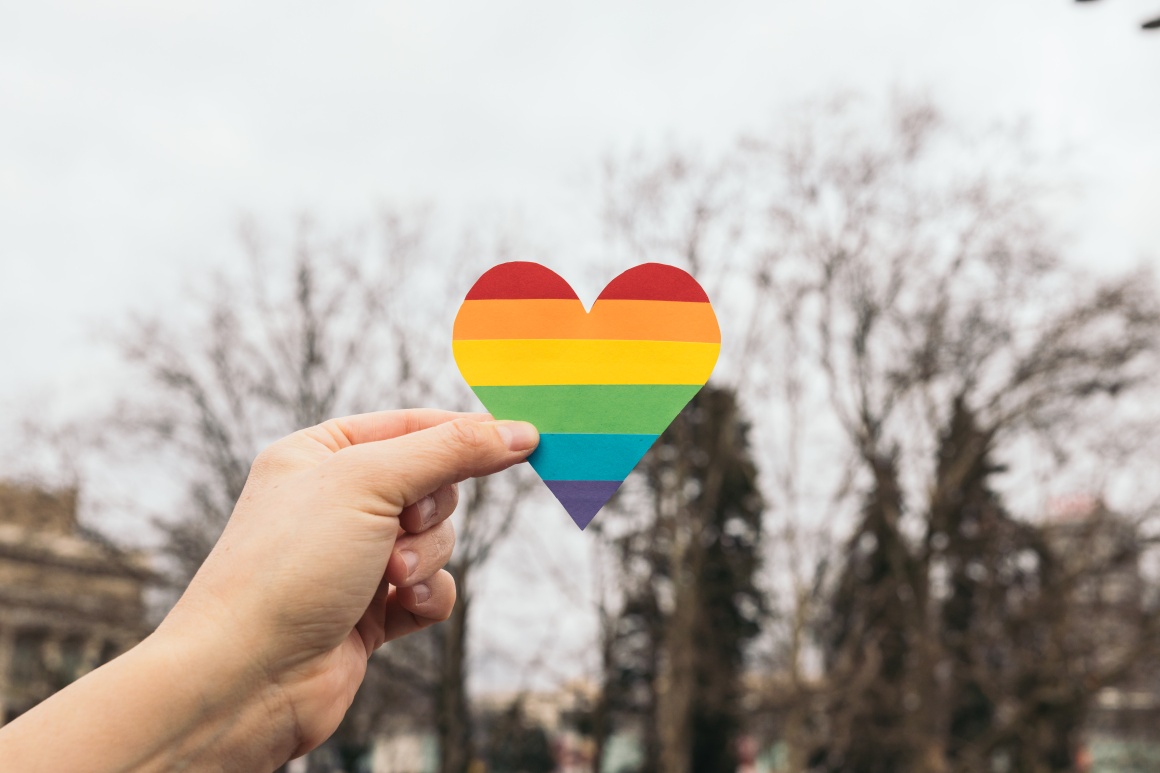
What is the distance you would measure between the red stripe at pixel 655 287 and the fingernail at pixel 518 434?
0.34m

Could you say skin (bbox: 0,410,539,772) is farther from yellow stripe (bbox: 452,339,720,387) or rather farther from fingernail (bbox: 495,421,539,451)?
yellow stripe (bbox: 452,339,720,387)

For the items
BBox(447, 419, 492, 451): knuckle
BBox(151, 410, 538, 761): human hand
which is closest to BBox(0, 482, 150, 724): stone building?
BBox(151, 410, 538, 761): human hand

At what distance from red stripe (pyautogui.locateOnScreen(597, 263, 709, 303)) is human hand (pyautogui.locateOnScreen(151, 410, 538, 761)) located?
396mm

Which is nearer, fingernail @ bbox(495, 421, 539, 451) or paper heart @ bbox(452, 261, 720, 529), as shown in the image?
fingernail @ bbox(495, 421, 539, 451)

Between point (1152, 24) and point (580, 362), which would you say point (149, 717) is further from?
point (1152, 24)

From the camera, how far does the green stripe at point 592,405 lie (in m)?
2.08

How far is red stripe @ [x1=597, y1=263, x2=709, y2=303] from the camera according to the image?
2152mm

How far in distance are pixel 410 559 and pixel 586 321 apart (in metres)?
0.61

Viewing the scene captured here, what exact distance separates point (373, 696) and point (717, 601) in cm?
1134

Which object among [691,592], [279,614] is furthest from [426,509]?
[691,592]

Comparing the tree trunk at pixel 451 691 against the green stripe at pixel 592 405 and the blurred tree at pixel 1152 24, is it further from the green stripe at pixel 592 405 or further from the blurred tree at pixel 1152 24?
the blurred tree at pixel 1152 24

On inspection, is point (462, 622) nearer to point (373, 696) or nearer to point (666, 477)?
point (373, 696)

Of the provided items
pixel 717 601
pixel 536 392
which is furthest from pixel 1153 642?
pixel 536 392

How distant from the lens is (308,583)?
170 cm
